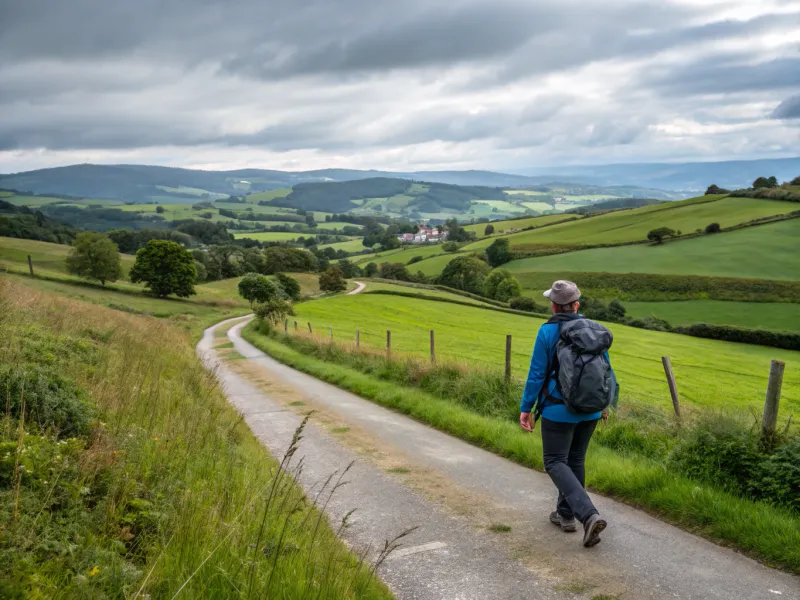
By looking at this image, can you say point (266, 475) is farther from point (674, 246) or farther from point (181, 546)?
point (674, 246)

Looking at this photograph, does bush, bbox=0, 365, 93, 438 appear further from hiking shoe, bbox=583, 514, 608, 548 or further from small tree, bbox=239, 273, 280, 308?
small tree, bbox=239, 273, 280, 308

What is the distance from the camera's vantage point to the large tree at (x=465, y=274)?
100938mm

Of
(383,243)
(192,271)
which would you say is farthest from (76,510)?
(383,243)

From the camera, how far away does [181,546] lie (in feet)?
12.9

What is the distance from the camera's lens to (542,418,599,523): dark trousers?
5.34 metres

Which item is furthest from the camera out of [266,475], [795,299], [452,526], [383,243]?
[383,243]

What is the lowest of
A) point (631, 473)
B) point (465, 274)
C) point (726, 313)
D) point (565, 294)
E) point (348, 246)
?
point (726, 313)

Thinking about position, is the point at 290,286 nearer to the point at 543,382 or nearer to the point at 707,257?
the point at 707,257

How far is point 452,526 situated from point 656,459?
141 inches

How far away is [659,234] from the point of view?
103m

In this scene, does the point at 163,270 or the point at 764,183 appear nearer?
the point at 163,270

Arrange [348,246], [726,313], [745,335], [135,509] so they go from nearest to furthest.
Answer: [135,509], [745,335], [726,313], [348,246]

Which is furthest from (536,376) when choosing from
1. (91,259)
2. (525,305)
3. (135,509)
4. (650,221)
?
(650,221)

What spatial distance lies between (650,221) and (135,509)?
12928 centimetres
